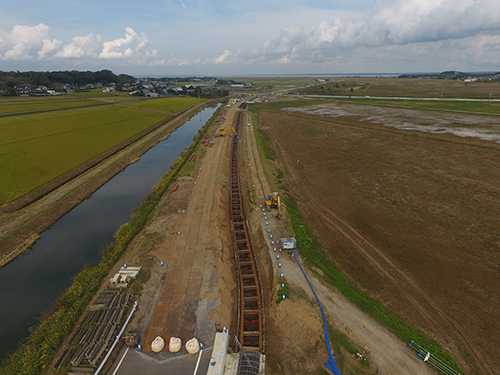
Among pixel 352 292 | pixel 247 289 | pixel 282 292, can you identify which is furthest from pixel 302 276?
pixel 247 289

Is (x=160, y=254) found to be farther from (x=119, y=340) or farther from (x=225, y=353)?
(x=225, y=353)

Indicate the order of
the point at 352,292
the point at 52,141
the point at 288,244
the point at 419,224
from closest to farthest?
the point at 352,292, the point at 288,244, the point at 419,224, the point at 52,141

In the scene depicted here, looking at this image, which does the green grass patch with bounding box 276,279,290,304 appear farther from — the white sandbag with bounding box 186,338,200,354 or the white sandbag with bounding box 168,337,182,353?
the white sandbag with bounding box 168,337,182,353

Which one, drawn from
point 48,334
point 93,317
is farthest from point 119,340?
point 48,334

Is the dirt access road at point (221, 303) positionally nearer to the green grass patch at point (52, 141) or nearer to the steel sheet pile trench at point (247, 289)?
the steel sheet pile trench at point (247, 289)

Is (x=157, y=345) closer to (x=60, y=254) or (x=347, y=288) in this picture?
(x=347, y=288)

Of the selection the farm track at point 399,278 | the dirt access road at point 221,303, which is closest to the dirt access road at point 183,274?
the dirt access road at point 221,303
